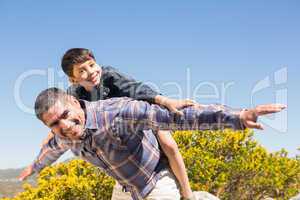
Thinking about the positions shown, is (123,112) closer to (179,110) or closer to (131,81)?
(179,110)

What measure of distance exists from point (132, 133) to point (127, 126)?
0.44 feet

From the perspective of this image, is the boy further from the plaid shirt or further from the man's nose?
the man's nose

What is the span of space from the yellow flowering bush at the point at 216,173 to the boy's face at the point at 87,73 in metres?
7.85

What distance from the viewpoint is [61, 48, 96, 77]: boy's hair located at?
4867 millimetres

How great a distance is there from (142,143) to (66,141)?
58 cm

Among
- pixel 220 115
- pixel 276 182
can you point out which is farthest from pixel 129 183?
pixel 276 182

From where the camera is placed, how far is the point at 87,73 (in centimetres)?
486

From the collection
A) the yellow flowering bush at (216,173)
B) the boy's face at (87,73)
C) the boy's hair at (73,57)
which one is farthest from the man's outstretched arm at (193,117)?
the yellow flowering bush at (216,173)

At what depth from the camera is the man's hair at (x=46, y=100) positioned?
301 cm

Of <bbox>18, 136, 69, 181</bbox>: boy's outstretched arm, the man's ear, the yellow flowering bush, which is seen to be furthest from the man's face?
the yellow flowering bush

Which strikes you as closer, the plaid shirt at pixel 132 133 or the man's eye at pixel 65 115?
the plaid shirt at pixel 132 133

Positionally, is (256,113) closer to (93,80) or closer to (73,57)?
(93,80)

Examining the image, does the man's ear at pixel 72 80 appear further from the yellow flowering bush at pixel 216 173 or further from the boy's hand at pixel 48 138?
the yellow flowering bush at pixel 216 173

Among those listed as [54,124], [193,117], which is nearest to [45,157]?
[54,124]
